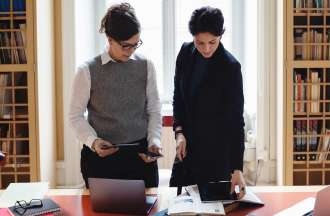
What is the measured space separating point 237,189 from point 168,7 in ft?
8.28

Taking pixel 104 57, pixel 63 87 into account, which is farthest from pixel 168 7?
pixel 104 57

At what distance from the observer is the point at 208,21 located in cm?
198

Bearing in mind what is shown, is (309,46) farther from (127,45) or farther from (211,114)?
(127,45)

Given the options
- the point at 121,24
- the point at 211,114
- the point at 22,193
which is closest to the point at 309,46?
the point at 211,114

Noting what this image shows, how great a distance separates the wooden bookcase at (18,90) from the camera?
3.34 meters

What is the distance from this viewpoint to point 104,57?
219 cm

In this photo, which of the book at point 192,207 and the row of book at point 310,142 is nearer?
the book at point 192,207

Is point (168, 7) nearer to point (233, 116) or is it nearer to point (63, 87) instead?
point (63, 87)

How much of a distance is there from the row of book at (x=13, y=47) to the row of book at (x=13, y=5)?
0.10m

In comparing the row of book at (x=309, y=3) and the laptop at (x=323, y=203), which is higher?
the row of book at (x=309, y=3)

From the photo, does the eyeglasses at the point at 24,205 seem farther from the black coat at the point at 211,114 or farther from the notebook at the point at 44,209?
the black coat at the point at 211,114

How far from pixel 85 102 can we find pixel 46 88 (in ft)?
5.07

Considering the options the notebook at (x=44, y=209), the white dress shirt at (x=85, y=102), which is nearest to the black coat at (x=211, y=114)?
the white dress shirt at (x=85, y=102)

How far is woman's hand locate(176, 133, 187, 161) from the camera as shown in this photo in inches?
84.2
